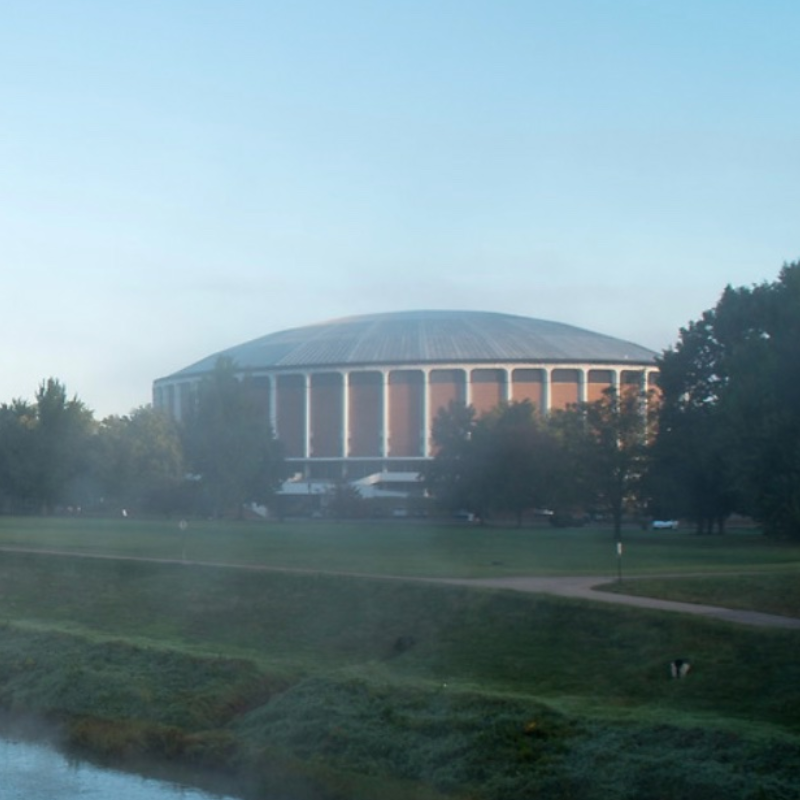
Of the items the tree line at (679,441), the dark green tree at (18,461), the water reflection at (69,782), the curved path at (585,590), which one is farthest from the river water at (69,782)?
the dark green tree at (18,461)

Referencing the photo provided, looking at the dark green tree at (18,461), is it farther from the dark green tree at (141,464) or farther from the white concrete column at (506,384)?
the white concrete column at (506,384)

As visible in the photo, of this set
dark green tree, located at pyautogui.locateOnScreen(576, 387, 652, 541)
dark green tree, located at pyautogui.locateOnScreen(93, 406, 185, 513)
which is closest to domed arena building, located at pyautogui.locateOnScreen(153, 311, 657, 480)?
dark green tree, located at pyautogui.locateOnScreen(93, 406, 185, 513)

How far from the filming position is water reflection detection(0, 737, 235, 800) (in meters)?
17.8

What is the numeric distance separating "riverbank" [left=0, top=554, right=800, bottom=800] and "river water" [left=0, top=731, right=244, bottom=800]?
86 centimetres

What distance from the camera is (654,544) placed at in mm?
59562

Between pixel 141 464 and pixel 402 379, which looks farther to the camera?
pixel 402 379

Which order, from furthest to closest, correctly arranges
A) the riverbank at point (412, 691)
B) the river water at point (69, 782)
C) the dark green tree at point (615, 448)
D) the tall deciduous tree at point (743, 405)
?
the dark green tree at point (615, 448) → the tall deciduous tree at point (743, 405) → the river water at point (69, 782) → the riverbank at point (412, 691)

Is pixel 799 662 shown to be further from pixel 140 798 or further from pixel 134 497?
pixel 134 497

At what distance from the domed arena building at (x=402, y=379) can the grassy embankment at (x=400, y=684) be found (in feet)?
319

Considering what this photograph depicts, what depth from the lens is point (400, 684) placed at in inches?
827

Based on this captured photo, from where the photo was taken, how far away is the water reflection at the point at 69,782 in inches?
701

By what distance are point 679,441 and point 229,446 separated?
3740 centimetres

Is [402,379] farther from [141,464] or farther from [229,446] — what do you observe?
[141,464]

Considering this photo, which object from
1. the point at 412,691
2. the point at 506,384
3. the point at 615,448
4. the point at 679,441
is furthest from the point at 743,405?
the point at 506,384
